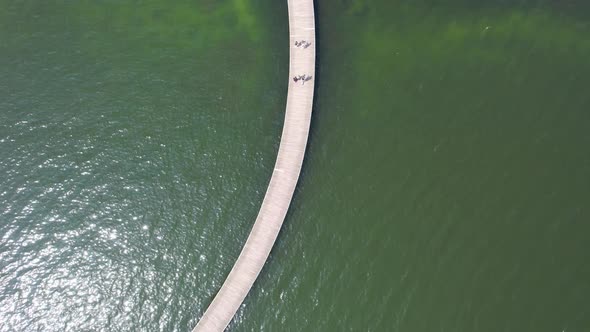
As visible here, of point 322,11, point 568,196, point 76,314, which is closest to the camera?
point 76,314

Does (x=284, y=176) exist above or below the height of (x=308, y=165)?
below

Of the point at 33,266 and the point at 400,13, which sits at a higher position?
the point at 400,13

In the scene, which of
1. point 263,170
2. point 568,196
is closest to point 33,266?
point 263,170

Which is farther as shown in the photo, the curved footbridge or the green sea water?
the green sea water

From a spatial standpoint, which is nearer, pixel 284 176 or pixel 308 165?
pixel 284 176

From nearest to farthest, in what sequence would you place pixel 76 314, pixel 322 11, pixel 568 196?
1. pixel 76 314
2. pixel 568 196
3. pixel 322 11

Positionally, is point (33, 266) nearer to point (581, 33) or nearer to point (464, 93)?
point (464, 93)
